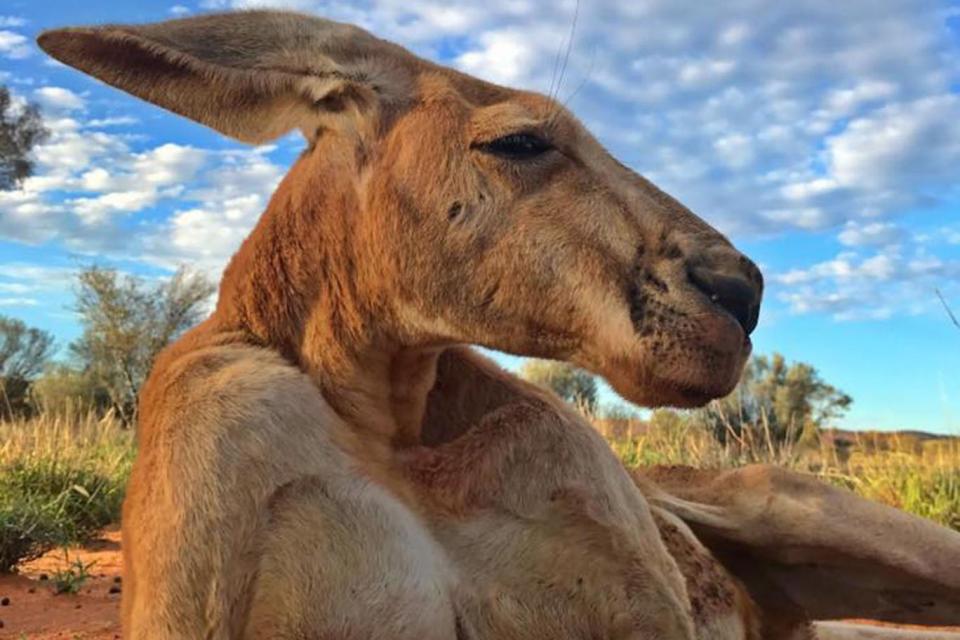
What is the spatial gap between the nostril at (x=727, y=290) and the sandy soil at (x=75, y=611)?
2847mm

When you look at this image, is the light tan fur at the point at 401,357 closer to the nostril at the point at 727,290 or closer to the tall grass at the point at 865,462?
the nostril at the point at 727,290

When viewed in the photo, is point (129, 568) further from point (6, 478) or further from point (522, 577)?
point (6, 478)

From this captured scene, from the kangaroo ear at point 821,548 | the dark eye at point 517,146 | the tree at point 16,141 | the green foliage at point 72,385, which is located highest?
the tree at point 16,141

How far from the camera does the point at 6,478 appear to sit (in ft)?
34.9

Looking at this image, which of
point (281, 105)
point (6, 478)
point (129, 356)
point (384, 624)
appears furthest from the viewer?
point (129, 356)

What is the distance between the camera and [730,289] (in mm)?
2592

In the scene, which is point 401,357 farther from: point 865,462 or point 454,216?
point 865,462

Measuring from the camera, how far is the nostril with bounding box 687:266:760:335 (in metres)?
2.59

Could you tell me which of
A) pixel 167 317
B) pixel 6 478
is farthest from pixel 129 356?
pixel 6 478

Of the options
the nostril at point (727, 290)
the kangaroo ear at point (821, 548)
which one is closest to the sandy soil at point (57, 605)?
the kangaroo ear at point (821, 548)

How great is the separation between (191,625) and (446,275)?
1.08 metres

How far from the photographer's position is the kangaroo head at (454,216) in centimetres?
264

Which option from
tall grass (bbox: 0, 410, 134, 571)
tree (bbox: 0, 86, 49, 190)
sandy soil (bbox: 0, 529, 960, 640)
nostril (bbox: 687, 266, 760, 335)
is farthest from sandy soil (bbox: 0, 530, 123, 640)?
tree (bbox: 0, 86, 49, 190)

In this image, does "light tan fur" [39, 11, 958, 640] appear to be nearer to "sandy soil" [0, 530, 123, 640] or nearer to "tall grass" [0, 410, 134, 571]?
"sandy soil" [0, 530, 123, 640]
